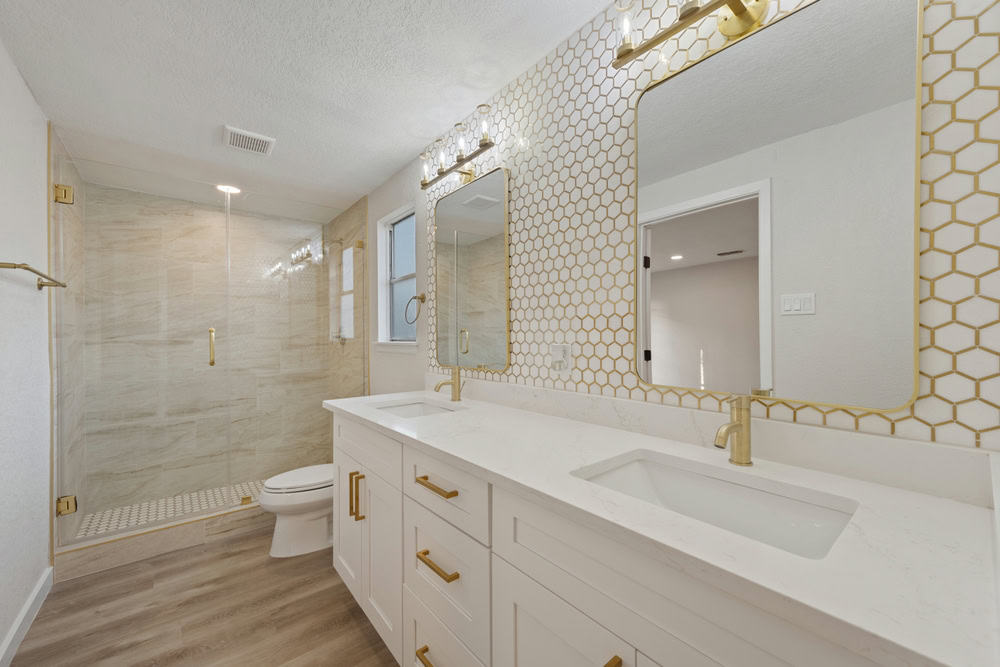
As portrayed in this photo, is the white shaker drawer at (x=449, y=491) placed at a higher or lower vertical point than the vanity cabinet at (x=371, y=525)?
higher

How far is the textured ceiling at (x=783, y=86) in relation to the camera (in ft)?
2.81

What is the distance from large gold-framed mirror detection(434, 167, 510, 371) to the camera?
1856mm

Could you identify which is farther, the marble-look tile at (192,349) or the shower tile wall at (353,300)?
the shower tile wall at (353,300)

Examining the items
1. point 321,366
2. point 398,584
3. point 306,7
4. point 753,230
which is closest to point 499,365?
point 398,584

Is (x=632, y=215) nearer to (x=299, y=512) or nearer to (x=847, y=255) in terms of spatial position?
(x=847, y=255)

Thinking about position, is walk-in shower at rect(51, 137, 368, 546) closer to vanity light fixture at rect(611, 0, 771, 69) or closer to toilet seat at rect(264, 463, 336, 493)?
toilet seat at rect(264, 463, 336, 493)

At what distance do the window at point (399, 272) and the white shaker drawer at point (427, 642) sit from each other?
1788mm

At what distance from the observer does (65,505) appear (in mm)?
2133

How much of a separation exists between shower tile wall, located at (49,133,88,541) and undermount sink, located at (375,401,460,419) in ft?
5.74

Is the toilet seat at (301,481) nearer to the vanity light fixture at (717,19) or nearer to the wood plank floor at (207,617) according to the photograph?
the wood plank floor at (207,617)

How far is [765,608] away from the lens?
50 cm

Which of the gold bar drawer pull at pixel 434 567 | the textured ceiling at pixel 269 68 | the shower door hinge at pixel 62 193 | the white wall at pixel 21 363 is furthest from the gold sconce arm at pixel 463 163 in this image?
the shower door hinge at pixel 62 193

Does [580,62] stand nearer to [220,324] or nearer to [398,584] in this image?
[398,584]

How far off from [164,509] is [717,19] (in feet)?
12.6
